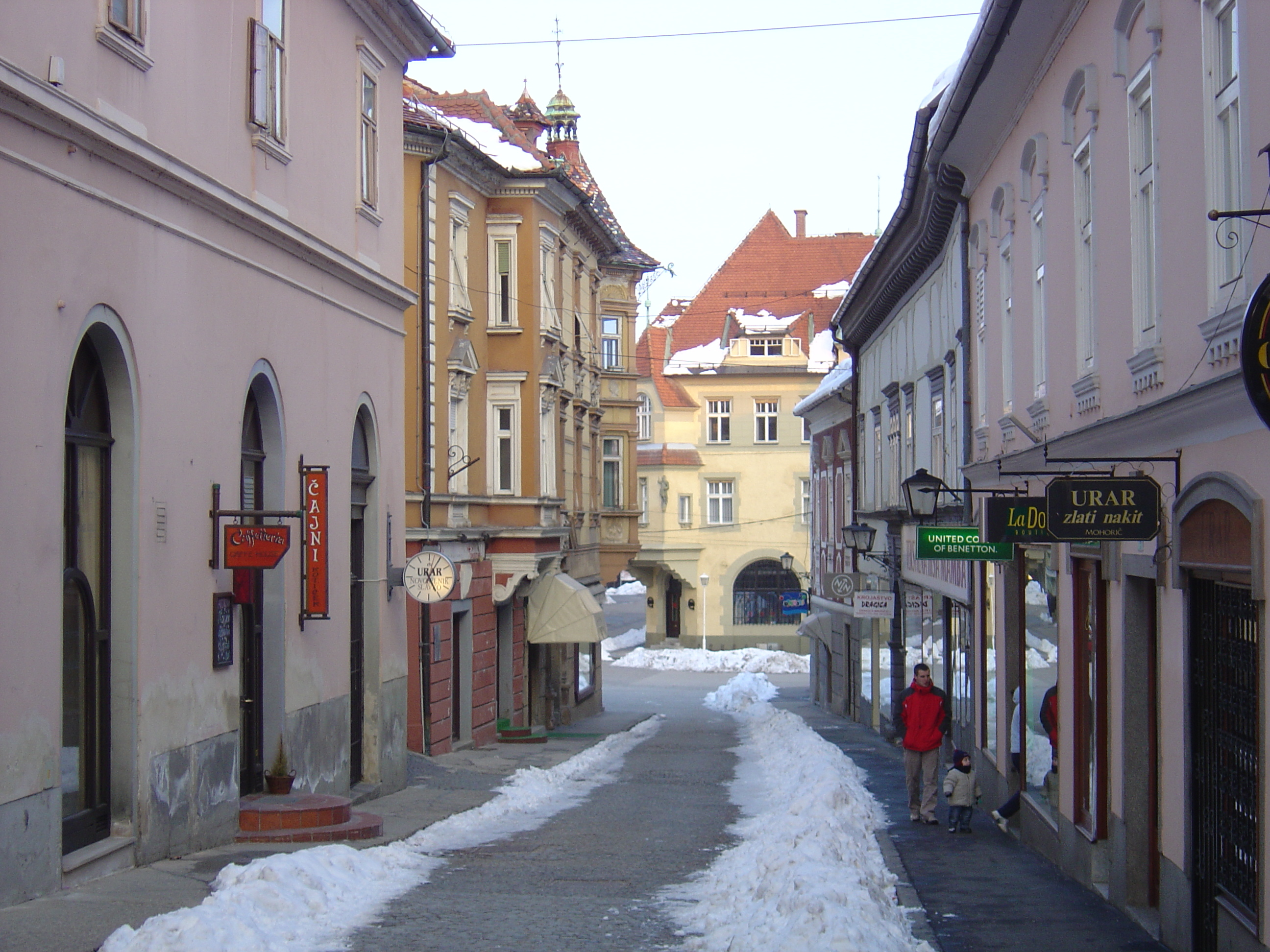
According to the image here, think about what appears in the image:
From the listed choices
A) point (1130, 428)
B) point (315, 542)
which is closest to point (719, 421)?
point (315, 542)

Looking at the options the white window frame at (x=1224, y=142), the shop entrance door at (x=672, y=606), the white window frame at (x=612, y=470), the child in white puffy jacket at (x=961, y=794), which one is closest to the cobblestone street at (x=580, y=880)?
the child in white puffy jacket at (x=961, y=794)

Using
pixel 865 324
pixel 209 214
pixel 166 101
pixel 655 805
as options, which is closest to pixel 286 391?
pixel 209 214

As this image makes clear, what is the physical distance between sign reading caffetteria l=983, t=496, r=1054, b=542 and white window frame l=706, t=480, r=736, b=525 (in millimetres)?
51215

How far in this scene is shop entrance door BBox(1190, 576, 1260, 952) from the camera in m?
8.02

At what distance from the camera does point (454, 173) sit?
2564 centimetres

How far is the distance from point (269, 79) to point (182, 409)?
3.82 meters

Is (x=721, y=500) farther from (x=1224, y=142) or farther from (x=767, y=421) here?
(x=1224, y=142)

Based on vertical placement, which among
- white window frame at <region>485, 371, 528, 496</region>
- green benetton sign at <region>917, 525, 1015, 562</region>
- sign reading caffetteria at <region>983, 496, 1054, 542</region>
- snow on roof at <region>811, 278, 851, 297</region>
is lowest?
green benetton sign at <region>917, 525, 1015, 562</region>

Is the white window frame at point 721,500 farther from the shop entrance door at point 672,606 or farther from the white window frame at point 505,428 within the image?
the white window frame at point 505,428

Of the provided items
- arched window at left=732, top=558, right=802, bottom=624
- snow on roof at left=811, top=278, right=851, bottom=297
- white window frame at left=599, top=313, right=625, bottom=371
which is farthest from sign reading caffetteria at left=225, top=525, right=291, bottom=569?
snow on roof at left=811, top=278, right=851, bottom=297

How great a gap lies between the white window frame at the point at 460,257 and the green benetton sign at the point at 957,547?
12.6 m

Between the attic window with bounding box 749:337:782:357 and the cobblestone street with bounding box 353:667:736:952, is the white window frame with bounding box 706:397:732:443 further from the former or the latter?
the cobblestone street with bounding box 353:667:736:952

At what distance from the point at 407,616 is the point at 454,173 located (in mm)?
7488

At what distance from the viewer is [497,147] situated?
28.2m
